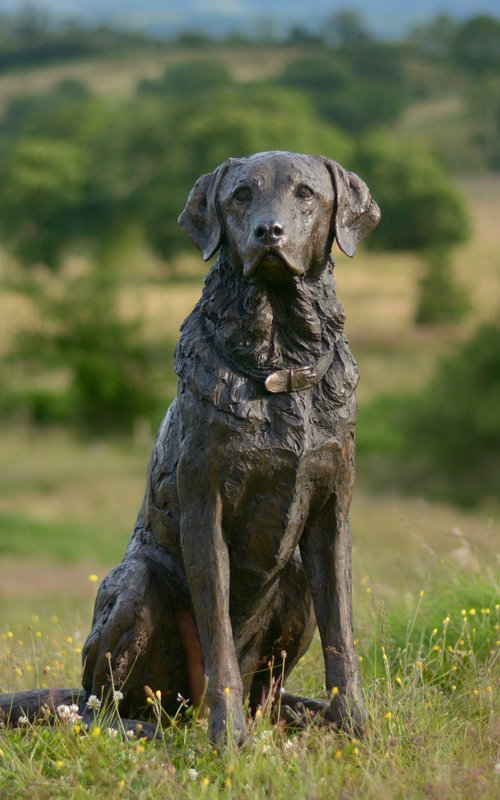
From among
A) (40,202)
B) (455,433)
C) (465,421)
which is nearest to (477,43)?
(40,202)

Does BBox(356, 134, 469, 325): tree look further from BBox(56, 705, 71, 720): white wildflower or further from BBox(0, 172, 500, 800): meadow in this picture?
BBox(56, 705, 71, 720): white wildflower

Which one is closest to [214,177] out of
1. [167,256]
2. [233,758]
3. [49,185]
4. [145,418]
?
[233,758]

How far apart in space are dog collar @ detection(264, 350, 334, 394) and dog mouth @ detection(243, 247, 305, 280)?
1.36 ft

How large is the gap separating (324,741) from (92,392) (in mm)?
30432

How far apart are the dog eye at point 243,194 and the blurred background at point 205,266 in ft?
8.68

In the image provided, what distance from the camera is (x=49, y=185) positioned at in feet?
243

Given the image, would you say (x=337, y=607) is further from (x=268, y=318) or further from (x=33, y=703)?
(x=33, y=703)

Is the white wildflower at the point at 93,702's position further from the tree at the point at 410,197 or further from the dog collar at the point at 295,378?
the tree at the point at 410,197

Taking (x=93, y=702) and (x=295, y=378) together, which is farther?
(x=93, y=702)

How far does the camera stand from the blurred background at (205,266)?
2367cm

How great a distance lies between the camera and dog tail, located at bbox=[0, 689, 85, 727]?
592cm

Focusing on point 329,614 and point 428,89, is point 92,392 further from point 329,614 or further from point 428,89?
point 428,89

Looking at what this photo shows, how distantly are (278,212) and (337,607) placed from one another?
1.77m

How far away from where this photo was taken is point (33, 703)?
5.98 m
